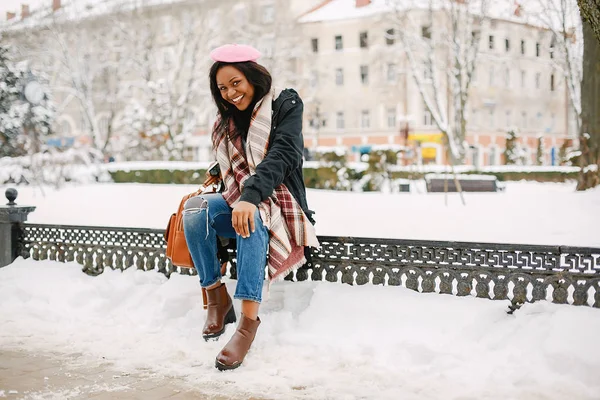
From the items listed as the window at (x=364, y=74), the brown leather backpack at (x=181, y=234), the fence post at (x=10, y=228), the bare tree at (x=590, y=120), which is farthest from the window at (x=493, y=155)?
the brown leather backpack at (x=181, y=234)

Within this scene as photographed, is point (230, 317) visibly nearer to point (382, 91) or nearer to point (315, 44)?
point (382, 91)

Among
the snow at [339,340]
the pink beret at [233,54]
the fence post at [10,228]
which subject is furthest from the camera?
the fence post at [10,228]

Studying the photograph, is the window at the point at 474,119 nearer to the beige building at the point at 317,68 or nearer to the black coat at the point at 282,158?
the beige building at the point at 317,68

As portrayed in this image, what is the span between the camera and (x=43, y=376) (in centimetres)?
340

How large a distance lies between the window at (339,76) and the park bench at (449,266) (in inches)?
1588

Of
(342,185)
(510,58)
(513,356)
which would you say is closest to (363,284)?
(513,356)

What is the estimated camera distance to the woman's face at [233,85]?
3898 millimetres

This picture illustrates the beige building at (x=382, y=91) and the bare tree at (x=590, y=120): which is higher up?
the beige building at (x=382, y=91)

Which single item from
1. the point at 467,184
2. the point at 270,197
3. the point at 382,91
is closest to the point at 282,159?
the point at 270,197

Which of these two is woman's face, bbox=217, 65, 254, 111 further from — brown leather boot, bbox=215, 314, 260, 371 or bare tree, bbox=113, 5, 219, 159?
bare tree, bbox=113, 5, 219, 159

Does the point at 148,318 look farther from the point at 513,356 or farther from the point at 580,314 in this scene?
the point at 580,314

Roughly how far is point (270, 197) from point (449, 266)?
1.09 metres

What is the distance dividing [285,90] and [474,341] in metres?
1.76

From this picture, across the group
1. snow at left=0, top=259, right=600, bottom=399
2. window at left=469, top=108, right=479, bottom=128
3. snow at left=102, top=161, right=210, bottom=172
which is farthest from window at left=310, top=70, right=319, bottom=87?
snow at left=0, top=259, right=600, bottom=399
